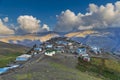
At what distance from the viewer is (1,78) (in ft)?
350

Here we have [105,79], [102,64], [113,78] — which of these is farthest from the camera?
[102,64]

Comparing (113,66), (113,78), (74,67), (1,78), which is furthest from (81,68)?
(1,78)

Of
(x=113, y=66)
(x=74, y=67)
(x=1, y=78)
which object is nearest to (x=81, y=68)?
(x=74, y=67)

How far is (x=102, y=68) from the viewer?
167750mm

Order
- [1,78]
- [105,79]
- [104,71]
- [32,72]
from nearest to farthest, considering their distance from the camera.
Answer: [1,78]
[32,72]
[105,79]
[104,71]

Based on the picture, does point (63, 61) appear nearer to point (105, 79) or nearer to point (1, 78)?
point (105, 79)

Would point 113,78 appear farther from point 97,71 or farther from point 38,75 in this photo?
point 38,75

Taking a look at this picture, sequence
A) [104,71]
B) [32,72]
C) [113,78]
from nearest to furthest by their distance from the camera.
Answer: [32,72]
[113,78]
[104,71]

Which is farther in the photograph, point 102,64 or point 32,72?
point 102,64

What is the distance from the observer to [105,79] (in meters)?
140

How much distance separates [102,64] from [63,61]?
82.9ft

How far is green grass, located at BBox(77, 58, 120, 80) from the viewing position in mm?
155000

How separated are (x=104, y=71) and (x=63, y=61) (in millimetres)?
21415

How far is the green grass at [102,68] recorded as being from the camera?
155m
